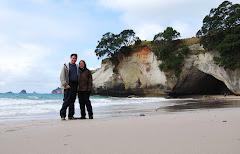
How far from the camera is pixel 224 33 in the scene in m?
21.1

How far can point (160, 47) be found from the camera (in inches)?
1091

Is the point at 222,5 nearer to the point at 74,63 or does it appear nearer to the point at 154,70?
the point at 154,70

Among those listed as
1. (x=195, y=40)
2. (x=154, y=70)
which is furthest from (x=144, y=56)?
(x=195, y=40)

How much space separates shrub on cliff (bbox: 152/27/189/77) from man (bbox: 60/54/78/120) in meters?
22.4

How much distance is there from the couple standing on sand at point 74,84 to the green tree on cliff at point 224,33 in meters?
18.6

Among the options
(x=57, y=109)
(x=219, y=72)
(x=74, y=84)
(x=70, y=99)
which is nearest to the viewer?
(x=70, y=99)

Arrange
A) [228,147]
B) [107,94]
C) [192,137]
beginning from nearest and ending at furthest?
[228,147]
[192,137]
[107,94]

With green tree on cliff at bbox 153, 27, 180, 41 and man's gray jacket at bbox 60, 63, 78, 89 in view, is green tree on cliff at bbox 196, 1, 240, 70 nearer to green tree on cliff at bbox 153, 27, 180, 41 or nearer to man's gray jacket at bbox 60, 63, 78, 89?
green tree on cliff at bbox 153, 27, 180, 41

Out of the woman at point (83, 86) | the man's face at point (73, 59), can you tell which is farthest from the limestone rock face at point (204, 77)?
the man's face at point (73, 59)

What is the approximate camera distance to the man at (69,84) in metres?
5.06

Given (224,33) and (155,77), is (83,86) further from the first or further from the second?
(155,77)

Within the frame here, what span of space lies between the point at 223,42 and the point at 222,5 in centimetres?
459

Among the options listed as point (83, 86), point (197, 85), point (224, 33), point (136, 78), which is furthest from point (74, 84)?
point (197, 85)

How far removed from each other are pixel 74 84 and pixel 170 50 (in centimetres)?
2360
